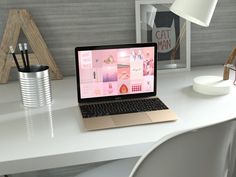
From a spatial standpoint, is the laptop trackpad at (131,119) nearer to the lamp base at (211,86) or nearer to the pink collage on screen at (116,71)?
the pink collage on screen at (116,71)

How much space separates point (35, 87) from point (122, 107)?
12.6 inches

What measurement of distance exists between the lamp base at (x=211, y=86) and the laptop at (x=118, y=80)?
7.2 inches

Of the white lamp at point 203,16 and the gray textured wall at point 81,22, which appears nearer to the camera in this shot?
the white lamp at point 203,16

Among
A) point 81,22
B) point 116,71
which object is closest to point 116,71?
point 116,71

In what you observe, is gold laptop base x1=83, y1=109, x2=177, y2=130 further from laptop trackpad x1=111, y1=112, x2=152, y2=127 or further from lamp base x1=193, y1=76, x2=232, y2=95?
lamp base x1=193, y1=76, x2=232, y2=95

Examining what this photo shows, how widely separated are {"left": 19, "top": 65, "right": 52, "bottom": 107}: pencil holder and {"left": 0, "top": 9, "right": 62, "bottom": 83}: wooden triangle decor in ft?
0.95

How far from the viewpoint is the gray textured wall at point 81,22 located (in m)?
1.55

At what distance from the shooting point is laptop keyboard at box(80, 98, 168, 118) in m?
1.19

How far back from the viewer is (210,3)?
124 centimetres

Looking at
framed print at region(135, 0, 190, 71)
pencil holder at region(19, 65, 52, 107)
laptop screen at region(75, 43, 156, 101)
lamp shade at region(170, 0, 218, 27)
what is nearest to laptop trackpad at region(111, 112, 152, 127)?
laptop screen at region(75, 43, 156, 101)

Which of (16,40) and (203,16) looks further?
(16,40)

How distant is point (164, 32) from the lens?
5.42ft

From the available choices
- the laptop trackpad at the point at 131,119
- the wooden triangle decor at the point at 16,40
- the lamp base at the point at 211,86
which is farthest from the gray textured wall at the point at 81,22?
the laptop trackpad at the point at 131,119

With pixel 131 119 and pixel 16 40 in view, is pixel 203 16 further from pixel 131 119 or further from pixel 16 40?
pixel 16 40
